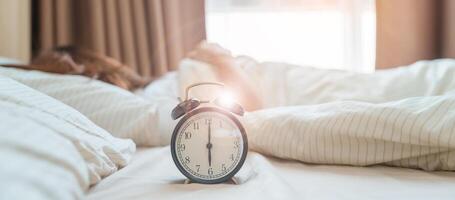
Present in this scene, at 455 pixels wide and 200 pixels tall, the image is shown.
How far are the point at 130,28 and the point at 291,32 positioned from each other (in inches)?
25.9

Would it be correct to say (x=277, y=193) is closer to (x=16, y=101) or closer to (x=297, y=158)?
(x=297, y=158)

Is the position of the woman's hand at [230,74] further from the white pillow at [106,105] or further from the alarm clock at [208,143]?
the alarm clock at [208,143]

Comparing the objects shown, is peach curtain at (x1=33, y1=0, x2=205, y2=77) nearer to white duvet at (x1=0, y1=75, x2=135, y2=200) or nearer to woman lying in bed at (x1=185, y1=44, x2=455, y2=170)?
woman lying in bed at (x1=185, y1=44, x2=455, y2=170)

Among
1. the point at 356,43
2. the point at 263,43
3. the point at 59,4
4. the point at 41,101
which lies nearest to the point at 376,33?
the point at 356,43

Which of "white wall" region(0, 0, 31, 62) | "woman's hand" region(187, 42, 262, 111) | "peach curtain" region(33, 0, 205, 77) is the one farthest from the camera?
"peach curtain" region(33, 0, 205, 77)

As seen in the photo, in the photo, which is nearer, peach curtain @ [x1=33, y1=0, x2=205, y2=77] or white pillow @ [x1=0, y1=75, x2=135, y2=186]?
white pillow @ [x1=0, y1=75, x2=135, y2=186]

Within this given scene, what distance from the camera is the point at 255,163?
90cm

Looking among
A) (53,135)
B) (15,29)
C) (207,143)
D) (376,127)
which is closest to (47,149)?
(53,135)

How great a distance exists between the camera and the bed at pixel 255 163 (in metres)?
0.72

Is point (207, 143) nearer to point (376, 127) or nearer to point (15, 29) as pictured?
point (376, 127)

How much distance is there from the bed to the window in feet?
2.99

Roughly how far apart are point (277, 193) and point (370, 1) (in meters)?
1.65

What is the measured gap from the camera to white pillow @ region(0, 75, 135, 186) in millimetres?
595

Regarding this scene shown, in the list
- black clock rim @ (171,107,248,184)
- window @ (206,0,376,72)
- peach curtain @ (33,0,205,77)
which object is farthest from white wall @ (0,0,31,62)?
black clock rim @ (171,107,248,184)
